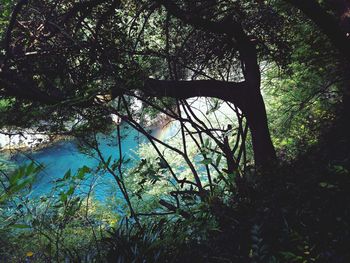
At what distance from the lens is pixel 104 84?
3.19m

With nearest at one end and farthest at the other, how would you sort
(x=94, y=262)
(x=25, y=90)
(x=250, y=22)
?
1. (x=94, y=262)
2. (x=25, y=90)
3. (x=250, y=22)

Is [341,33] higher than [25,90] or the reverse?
higher

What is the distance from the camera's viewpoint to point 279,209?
7.82 feet

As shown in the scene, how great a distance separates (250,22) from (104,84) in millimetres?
3083

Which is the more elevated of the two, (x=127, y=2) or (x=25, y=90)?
(x=127, y=2)

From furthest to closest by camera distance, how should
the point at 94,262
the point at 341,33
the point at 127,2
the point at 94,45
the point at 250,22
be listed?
1. the point at 250,22
2. the point at 127,2
3. the point at 341,33
4. the point at 94,45
5. the point at 94,262

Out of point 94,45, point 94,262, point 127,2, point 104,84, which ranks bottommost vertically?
point 94,262

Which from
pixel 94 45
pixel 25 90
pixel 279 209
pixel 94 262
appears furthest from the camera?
pixel 94 45

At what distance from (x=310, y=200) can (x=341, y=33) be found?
2.02m

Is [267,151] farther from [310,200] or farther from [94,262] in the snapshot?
[94,262]

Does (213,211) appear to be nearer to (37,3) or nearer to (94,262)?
(94,262)

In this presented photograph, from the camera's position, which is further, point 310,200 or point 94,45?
point 94,45

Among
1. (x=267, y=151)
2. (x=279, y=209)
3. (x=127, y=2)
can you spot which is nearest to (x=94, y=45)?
(x=127, y=2)

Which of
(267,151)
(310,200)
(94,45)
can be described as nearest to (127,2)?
(94,45)
